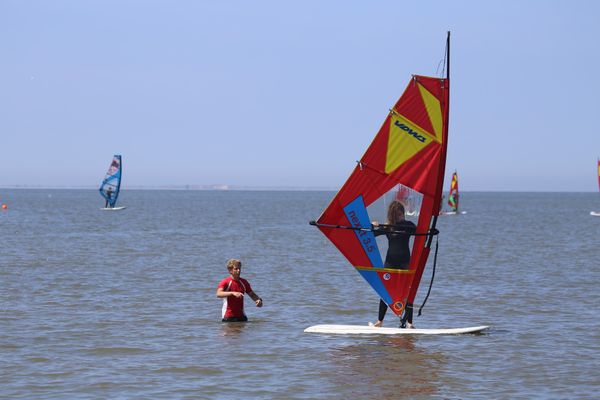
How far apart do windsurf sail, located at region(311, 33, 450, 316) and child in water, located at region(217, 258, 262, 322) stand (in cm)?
173

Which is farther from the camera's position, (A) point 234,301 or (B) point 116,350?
(A) point 234,301

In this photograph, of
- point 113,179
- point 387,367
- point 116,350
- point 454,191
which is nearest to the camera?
point 387,367

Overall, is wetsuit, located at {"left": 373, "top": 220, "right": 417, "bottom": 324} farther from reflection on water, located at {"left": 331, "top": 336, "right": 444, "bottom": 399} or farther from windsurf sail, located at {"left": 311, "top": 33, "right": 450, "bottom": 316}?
reflection on water, located at {"left": 331, "top": 336, "right": 444, "bottom": 399}

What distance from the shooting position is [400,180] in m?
15.6

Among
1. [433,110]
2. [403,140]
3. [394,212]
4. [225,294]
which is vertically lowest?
[225,294]

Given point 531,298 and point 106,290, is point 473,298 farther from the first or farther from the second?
point 106,290

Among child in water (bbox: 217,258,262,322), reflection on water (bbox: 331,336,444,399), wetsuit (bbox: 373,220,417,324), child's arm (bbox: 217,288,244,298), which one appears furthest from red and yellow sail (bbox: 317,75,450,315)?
child's arm (bbox: 217,288,244,298)

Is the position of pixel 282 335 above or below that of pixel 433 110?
below

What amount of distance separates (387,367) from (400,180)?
3.33 metres

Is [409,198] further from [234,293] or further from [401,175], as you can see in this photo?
[234,293]

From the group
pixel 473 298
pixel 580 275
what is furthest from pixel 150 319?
pixel 580 275

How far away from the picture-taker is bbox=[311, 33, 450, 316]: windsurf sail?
15.3 metres

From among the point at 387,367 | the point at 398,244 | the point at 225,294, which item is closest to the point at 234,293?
the point at 225,294

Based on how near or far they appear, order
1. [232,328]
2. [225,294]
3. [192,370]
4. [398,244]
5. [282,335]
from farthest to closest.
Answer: [232,328] < [225,294] < [282,335] < [398,244] < [192,370]
